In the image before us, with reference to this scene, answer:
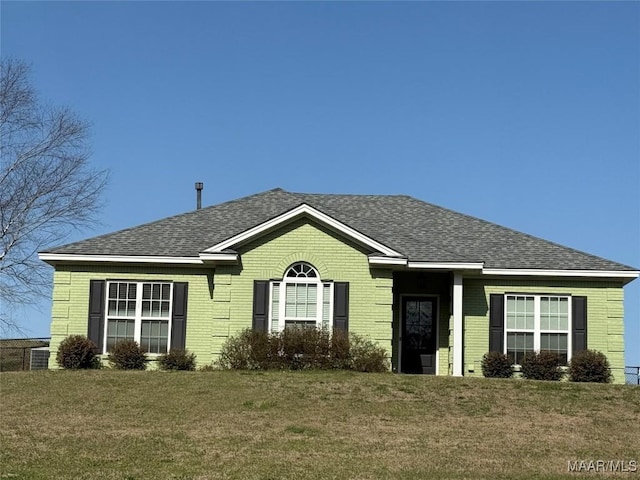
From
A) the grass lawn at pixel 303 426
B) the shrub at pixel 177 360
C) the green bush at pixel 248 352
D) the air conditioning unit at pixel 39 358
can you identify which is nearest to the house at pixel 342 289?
the shrub at pixel 177 360

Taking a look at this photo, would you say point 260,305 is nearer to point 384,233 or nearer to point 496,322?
point 384,233

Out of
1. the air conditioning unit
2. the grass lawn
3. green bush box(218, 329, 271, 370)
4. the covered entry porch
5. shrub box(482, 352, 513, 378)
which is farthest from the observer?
the air conditioning unit

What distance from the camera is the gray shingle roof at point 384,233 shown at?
86.4 feet

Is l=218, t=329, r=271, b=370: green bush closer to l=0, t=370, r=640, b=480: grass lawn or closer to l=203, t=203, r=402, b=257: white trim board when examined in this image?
l=0, t=370, r=640, b=480: grass lawn

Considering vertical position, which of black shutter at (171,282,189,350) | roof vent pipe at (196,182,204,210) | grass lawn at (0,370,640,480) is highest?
roof vent pipe at (196,182,204,210)

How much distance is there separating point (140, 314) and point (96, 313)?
1177mm

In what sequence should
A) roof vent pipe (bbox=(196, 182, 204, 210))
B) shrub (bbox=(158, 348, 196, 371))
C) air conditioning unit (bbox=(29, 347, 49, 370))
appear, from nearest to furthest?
shrub (bbox=(158, 348, 196, 371)), air conditioning unit (bbox=(29, 347, 49, 370)), roof vent pipe (bbox=(196, 182, 204, 210))

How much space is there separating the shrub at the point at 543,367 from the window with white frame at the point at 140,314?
31.9 feet

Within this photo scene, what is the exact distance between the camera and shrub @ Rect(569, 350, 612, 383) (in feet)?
83.3

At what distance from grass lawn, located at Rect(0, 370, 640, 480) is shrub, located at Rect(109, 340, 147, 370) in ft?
5.09

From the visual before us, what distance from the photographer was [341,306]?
25.0 meters

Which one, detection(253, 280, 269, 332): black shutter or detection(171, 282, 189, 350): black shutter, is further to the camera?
detection(171, 282, 189, 350): black shutter

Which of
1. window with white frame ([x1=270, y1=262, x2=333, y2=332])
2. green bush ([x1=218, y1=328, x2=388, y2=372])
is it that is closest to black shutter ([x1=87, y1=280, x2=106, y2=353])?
green bush ([x1=218, y1=328, x2=388, y2=372])

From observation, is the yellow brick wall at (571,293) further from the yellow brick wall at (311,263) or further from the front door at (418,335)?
the yellow brick wall at (311,263)
